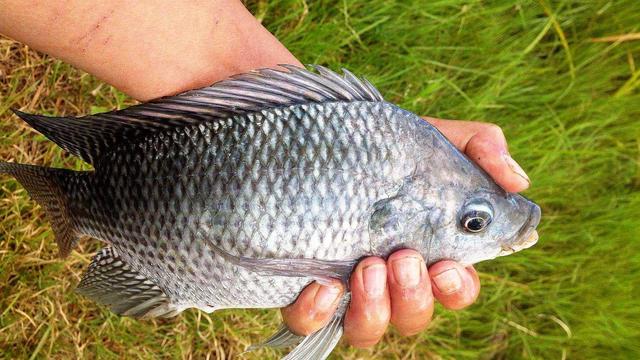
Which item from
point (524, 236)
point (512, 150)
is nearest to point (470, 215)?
point (524, 236)

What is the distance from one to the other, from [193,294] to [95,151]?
520 millimetres

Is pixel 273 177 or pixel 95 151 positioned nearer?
pixel 273 177

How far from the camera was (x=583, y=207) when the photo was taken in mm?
3465

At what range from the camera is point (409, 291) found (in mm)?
1790

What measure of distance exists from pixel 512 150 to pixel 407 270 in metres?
1.74

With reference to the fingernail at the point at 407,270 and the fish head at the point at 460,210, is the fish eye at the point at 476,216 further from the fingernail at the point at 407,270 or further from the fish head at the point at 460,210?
the fingernail at the point at 407,270

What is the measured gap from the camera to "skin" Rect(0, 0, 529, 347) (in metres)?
1.77

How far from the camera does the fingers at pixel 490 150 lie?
→ 195 centimetres

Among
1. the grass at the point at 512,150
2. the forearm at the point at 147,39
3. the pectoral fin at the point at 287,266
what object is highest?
the forearm at the point at 147,39

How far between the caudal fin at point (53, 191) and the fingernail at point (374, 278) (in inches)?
35.8

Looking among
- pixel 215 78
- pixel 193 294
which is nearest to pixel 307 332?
pixel 193 294

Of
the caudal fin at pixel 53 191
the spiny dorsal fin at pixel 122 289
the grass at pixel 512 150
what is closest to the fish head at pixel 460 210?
the spiny dorsal fin at pixel 122 289

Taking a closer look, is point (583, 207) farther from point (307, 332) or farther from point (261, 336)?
point (307, 332)

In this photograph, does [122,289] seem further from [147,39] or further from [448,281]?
[448,281]
